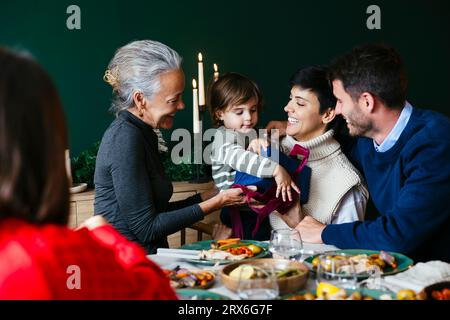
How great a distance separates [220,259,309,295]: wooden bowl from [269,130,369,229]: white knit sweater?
90 cm

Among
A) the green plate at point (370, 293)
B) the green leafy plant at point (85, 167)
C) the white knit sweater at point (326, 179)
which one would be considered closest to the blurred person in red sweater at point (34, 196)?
the green plate at point (370, 293)

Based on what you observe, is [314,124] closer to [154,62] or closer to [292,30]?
[154,62]

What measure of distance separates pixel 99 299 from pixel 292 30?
12.1 feet

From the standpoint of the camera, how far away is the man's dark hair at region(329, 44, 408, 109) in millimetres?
2352

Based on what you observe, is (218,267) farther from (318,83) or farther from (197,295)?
(318,83)

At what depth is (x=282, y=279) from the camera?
5.20ft

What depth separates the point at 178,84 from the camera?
252 centimetres

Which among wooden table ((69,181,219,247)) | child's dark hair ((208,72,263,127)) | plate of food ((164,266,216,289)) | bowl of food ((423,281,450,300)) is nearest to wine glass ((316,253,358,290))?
bowl of food ((423,281,450,300))

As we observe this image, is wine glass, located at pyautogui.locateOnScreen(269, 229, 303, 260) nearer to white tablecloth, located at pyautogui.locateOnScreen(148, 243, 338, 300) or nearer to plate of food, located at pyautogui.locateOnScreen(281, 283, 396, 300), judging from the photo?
white tablecloth, located at pyautogui.locateOnScreen(148, 243, 338, 300)

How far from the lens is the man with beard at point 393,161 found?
2.13 m

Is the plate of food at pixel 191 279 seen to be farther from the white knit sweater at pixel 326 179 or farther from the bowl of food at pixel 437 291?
the white knit sweater at pixel 326 179

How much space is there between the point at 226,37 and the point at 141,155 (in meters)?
2.11

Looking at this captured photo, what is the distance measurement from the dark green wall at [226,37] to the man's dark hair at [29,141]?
3.02 metres
